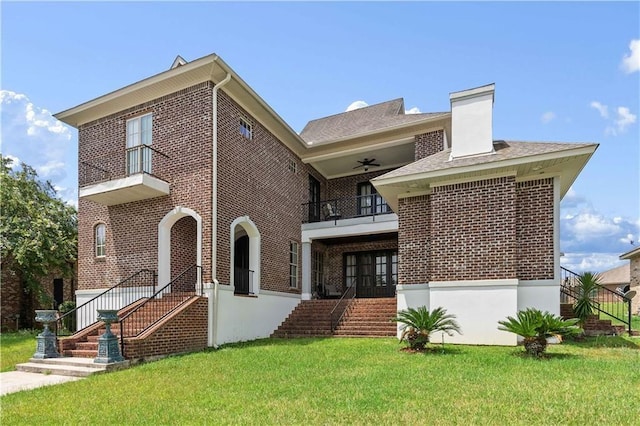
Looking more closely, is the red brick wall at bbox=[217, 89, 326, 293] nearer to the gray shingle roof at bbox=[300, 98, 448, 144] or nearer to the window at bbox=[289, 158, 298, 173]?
the window at bbox=[289, 158, 298, 173]

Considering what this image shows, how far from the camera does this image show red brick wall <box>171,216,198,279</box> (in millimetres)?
12757

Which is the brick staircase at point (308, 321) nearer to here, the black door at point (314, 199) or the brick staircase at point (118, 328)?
the black door at point (314, 199)

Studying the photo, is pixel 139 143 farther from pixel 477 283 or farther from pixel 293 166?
pixel 477 283

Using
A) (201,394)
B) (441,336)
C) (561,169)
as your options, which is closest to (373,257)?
(441,336)

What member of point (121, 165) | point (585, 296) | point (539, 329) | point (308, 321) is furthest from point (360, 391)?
point (121, 165)

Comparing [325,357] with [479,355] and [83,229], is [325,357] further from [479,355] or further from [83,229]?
[83,229]

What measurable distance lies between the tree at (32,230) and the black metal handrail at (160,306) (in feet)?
27.4

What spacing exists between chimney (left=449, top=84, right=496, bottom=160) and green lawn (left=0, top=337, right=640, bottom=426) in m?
5.00

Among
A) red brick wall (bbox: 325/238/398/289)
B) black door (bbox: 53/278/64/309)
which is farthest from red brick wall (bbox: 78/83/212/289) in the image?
black door (bbox: 53/278/64/309)

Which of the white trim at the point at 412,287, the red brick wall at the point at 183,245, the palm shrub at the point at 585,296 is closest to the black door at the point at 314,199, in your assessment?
the red brick wall at the point at 183,245

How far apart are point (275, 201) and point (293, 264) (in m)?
2.76

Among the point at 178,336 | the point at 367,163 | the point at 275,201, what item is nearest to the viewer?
the point at 178,336

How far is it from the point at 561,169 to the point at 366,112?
37.6 feet

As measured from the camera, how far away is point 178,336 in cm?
1007
